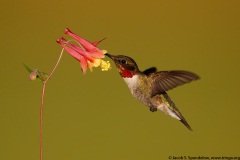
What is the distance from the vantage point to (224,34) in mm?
3117

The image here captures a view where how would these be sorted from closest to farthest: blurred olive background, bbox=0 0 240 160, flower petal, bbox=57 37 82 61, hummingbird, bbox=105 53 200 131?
1. flower petal, bbox=57 37 82 61
2. hummingbird, bbox=105 53 200 131
3. blurred olive background, bbox=0 0 240 160

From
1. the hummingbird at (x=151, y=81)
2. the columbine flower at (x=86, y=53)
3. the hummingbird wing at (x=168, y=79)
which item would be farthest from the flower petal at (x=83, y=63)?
the hummingbird wing at (x=168, y=79)

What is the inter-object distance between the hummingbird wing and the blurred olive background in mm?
1104

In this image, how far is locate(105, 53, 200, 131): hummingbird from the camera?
5.32 ft

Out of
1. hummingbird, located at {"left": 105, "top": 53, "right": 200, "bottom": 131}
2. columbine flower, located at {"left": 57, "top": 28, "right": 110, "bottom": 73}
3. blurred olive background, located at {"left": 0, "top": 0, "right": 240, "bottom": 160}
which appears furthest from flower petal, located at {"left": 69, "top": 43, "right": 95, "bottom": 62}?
blurred olive background, located at {"left": 0, "top": 0, "right": 240, "bottom": 160}

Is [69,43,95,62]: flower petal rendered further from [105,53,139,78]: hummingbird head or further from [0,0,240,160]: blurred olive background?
[0,0,240,160]: blurred olive background

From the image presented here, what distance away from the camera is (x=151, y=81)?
1.77 metres

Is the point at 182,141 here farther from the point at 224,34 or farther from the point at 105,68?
the point at 105,68

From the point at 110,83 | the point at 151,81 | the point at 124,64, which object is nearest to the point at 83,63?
the point at 124,64

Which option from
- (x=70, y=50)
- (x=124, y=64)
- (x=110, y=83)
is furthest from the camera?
(x=110, y=83)

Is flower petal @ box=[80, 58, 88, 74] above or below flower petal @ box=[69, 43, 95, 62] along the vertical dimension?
below

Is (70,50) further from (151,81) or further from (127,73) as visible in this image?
(151,81)

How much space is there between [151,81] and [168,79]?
0.41ft

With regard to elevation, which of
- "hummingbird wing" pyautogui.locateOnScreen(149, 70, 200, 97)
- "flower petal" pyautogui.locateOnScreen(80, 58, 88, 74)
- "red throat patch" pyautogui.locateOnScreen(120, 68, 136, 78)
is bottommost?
"hummingbird wing" pyautogui.locateOnScreen(149, 70, 200, 97)
